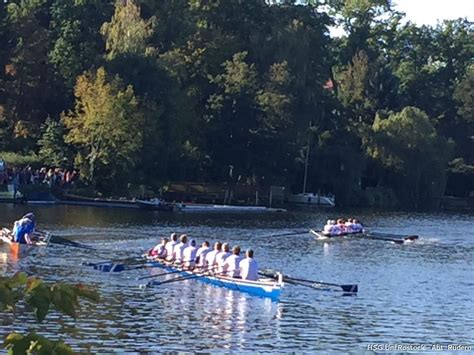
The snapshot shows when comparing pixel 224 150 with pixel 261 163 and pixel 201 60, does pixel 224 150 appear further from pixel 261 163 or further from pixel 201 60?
pixel 201 60

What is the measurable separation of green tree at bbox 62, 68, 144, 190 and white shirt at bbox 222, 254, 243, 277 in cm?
3915

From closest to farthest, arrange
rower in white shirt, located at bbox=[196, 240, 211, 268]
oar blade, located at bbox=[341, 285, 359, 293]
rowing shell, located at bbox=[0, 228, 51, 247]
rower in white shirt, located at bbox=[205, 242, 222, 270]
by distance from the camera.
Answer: oar blade, located at bbox=[341, 285, 359, 293], rower in white shirt, located at bbox=[205, 242, 222, 270], rower in white shirt, located at bbox=[196, 240, 211, 268], rowing shell, located at bbox=[0, 228, 51, 247]

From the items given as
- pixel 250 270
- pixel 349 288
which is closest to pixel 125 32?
pixel 349 288

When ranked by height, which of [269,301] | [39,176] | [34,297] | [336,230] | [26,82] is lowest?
[269,301]

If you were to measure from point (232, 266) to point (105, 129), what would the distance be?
39.9 metres

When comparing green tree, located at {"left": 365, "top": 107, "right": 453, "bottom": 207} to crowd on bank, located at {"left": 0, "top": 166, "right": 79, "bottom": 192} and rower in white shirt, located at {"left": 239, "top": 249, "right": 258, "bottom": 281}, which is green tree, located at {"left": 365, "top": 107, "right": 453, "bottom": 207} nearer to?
crowd on bank, located at {"left": 0, "top": 166, "right": 79, "bottom": 192}

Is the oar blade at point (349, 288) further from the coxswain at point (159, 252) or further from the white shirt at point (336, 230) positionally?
the white shirt at point (336, 230)

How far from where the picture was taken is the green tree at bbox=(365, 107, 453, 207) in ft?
284

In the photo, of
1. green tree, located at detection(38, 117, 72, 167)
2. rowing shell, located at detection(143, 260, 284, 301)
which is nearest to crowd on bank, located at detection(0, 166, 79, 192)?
green tree, located at detection(38, 117, 72, 167)

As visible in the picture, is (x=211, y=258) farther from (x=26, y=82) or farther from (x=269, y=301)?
(x=26, y=82)

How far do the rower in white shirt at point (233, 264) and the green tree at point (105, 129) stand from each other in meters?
39.2

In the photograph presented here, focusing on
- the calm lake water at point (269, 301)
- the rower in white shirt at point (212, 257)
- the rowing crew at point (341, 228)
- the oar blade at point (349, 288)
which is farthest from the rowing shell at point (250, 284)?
the rowing crew at point (341, 228)

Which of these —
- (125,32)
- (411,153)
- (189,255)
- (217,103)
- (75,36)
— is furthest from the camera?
(411,153)

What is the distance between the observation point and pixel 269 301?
25.2m
